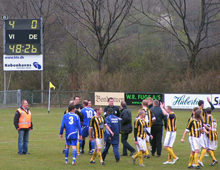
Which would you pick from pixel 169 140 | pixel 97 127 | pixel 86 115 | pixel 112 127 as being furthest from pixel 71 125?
pixel 169 140

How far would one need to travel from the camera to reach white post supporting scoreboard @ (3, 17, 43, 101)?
35.4 meters

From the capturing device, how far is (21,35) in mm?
35438

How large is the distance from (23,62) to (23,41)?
211 centimetres

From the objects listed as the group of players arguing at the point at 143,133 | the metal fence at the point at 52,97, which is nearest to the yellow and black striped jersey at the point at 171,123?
the group of players arguing at the point at 143,133

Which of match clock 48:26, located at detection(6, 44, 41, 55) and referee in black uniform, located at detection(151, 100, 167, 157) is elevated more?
match clock 48:26, located at detection(6, 44, 41, 55)

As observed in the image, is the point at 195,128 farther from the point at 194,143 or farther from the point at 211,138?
the point at 211,138

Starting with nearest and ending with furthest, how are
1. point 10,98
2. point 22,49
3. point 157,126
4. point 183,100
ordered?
point 157,126 → point 183,100 → point 22,49 → point 10,98

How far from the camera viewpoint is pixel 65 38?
55938 mm

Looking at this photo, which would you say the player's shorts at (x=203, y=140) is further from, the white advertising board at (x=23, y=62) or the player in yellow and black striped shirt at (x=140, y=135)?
the white advertising board at (x=23, y=62)

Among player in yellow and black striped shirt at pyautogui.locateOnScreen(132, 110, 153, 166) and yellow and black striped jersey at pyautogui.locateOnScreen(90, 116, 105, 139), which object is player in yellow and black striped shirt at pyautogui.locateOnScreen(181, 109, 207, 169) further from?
yellow and black striped jersey at pyautogui.locateOnScreen(90, 116, 105, 139)

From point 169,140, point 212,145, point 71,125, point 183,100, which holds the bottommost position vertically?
point 212,145

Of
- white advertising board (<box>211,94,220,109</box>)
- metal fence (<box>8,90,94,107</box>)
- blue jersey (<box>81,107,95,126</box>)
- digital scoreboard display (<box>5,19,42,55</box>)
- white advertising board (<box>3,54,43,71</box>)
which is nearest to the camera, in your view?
blue jersey (<box>81,107,95,126</box>)

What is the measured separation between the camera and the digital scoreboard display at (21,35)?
116 ft

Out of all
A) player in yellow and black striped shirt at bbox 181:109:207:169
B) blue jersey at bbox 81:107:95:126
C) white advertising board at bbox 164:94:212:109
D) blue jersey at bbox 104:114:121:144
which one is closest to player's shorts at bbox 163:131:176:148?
player in yellow and black striped shirt at bbox 181:109:207:169
